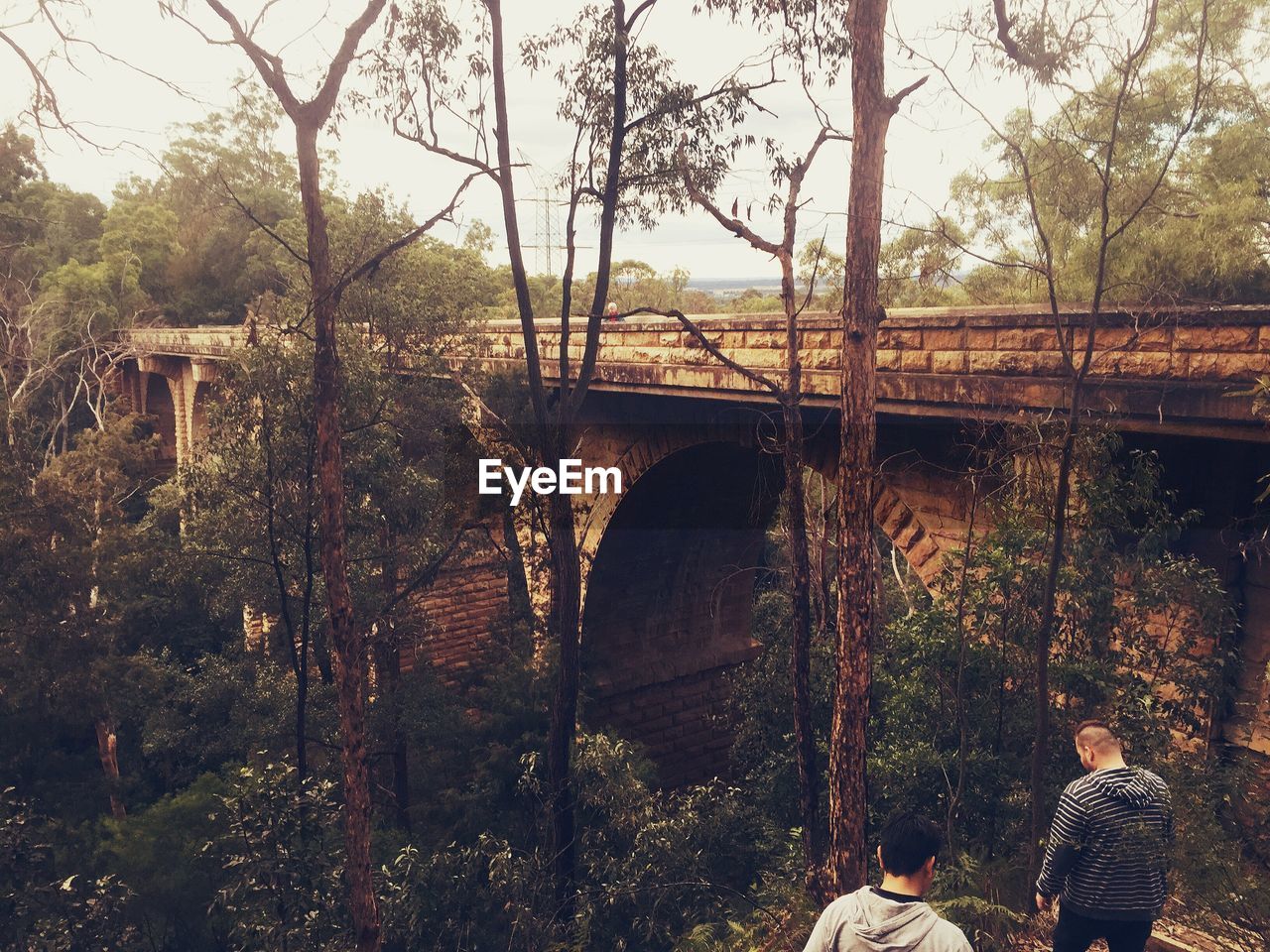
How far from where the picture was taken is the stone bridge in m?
5.13

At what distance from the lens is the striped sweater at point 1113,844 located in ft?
12.0

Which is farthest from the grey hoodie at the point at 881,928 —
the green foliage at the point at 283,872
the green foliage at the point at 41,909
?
the green foliage at the point at 41,909

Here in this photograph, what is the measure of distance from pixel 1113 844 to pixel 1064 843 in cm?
18

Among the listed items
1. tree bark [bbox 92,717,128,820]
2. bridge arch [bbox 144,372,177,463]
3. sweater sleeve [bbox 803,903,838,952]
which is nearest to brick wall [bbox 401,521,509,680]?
tree bark [bbox 92,717,128,820]

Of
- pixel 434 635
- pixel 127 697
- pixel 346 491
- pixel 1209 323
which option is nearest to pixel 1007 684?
pixel 1209 323

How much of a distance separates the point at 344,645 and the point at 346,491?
3.45 metres

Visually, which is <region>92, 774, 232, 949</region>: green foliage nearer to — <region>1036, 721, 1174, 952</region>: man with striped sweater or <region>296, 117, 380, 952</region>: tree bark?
<region>296, 117, 380, 952</region>: tree bark

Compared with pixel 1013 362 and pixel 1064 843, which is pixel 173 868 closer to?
pixel 1064 843

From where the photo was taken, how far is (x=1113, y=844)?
3672 mm

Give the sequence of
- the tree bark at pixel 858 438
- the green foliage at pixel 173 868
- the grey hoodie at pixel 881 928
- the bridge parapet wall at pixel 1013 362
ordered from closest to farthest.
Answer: the grey hoodie at pixel 881 928 → the bridge parapet wall at pixel 1013 362 → the tree bark at pixel 858 438 → the green foliage at pixel 173 868

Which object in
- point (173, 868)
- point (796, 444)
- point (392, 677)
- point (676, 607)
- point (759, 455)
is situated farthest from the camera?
point (676, 607)

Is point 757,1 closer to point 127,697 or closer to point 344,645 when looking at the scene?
point 344,645

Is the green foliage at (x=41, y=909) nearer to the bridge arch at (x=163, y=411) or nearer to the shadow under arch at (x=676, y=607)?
the shadow under arch at (x=676, y=607)

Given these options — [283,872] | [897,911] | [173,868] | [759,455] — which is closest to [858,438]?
[759,455]
